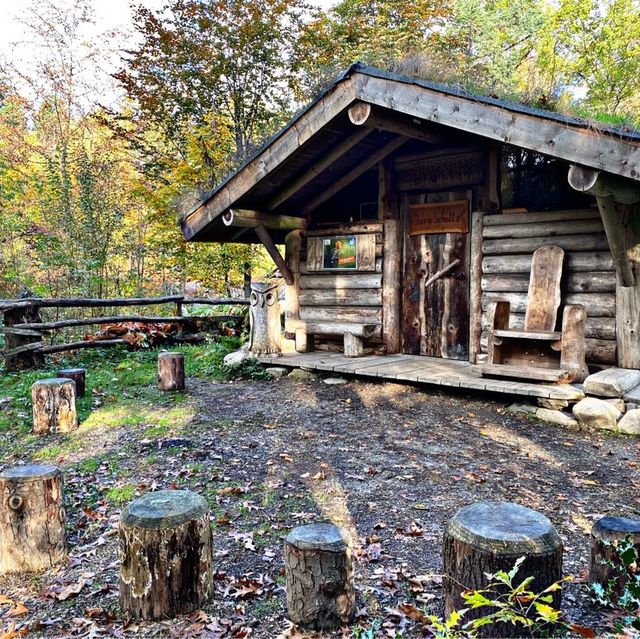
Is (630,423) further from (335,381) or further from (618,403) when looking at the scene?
(335,381)

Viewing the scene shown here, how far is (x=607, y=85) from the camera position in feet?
69.4

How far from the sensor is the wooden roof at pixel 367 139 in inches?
216

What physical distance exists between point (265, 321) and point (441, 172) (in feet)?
13.1

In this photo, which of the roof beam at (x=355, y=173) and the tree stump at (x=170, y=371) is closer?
the tree stump at (x=170, y=371)

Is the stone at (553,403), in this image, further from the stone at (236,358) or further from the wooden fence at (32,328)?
the wooden fence at (32,328)

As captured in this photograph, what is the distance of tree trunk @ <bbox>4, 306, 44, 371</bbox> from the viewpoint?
9.19m

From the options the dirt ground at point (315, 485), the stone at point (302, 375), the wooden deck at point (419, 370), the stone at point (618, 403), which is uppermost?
the wooden deck at point (419, 370)

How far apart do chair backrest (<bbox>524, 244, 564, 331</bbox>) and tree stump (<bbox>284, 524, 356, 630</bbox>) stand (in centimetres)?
560

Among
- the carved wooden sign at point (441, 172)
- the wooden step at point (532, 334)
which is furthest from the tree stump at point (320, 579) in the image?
the carved wooden sign at point (441, 172)

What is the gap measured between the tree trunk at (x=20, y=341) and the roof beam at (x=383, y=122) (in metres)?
6.80

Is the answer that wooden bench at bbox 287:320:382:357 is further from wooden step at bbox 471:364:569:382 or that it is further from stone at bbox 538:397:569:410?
stone at bbox 538:397:569:410

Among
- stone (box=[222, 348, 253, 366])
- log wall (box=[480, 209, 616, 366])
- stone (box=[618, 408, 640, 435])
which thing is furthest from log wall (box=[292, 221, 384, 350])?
stone (box=[618, 408, 640, 435])

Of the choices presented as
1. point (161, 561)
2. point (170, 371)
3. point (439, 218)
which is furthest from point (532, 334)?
point (161, 561)

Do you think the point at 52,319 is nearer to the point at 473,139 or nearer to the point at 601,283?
the point at 473,139
